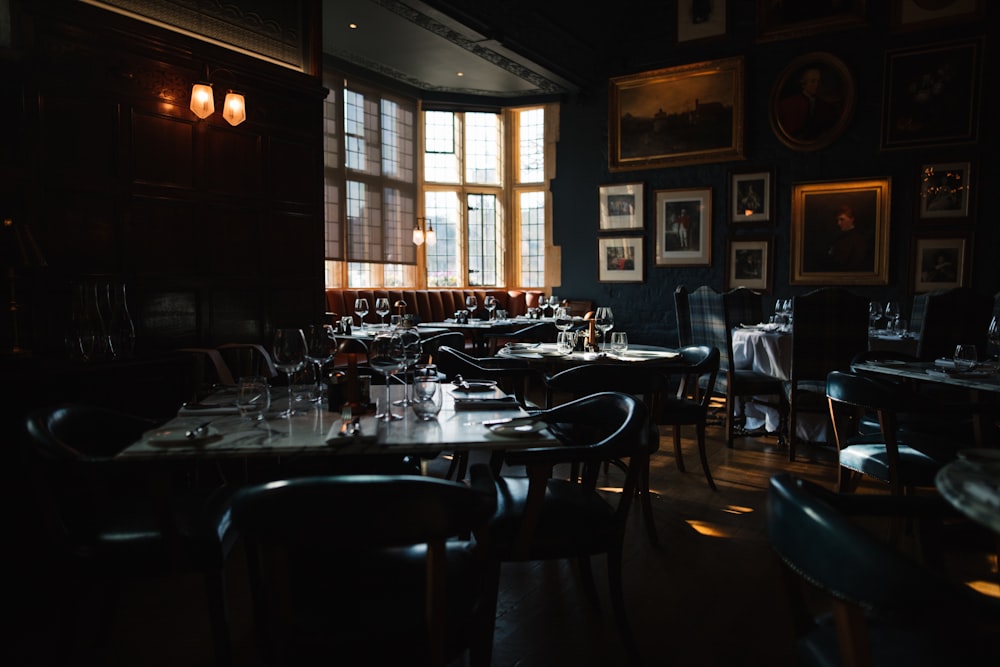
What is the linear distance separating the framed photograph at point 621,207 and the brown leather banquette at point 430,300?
1.67 m

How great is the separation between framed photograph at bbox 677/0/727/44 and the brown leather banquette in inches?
164

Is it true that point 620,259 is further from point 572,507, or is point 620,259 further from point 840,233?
point 572,507

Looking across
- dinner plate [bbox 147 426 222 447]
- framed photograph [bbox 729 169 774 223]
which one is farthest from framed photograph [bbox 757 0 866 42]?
dinner plate [bbox 147 426 222 447]

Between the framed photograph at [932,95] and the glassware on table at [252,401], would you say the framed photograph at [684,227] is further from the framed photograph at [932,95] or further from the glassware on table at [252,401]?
the glassware on table at [252,401]

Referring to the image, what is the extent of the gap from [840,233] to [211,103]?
6825 mm

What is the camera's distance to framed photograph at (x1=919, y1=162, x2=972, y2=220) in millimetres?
6918

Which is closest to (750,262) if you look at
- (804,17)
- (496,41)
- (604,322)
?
(804,17)

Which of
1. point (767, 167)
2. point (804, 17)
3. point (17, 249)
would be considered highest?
point (804, 17)

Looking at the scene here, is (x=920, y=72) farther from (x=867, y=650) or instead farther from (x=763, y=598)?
(x=867, y=650)

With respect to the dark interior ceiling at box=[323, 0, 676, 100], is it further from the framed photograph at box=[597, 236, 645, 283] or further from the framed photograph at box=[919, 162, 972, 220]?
the framed photograph at box=[919, 162, 972, 220]

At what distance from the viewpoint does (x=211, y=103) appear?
4.13 m

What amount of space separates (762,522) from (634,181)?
6.49 m

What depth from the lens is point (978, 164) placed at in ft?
22.4

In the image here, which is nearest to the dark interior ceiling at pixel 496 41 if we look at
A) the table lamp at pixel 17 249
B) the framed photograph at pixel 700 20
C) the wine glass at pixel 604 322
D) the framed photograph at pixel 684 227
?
the framed photograph at pixel 700 20
